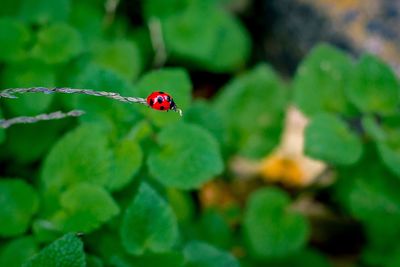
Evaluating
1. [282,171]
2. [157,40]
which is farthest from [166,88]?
[282,171]

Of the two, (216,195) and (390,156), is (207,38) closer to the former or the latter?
(216,195)

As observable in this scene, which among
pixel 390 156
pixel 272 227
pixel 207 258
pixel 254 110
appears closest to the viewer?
pixel 207 258

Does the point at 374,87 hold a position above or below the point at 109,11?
below

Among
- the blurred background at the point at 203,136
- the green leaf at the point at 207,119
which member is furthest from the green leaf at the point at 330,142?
the green leaf at the point at 207,119

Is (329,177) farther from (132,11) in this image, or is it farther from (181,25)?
(132,11)

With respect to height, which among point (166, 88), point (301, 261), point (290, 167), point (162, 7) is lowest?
point (301, 261)

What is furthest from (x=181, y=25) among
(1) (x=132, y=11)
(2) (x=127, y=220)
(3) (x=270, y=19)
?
(2) (x=127, y=220)

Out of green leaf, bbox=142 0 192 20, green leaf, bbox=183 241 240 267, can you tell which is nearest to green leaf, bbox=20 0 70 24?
green leaf, bbox=142 0 192 20
